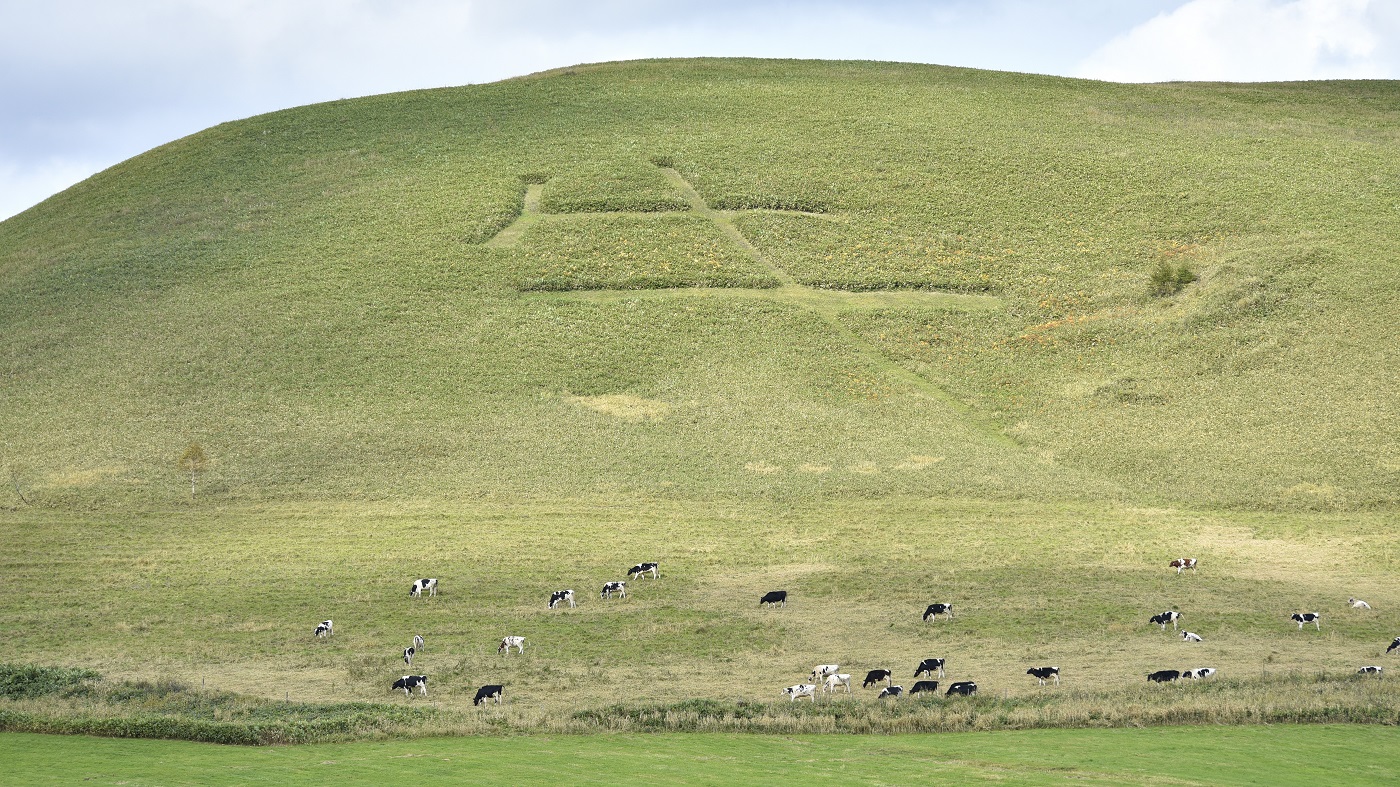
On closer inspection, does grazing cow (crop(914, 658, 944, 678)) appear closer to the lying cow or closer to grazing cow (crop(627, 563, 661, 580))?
the lying cow

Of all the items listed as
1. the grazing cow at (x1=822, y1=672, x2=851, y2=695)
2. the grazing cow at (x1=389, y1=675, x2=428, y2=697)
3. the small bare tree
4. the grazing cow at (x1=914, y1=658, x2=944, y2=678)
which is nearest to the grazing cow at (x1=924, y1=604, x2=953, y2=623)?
the grazing cow at (x1=914, y1=658, x2=944, y2=678)

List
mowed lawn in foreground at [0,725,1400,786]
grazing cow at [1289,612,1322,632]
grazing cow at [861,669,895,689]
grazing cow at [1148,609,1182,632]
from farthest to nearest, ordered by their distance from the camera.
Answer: grazing cow at [1148,609,1182,632]
grazing cow at [1289,612,1322,632]
grazing cow at [861,669,895,689]
mowed lawn in foreground at [0,725,1400,786]

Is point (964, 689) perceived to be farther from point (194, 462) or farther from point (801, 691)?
point (194, 462)

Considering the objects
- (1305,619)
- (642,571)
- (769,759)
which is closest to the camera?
(769,759)

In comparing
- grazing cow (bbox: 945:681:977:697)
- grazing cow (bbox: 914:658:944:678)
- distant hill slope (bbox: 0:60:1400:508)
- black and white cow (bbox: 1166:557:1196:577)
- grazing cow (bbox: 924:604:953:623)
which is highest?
distant hill slope (bbox: 0:60:1400:508)

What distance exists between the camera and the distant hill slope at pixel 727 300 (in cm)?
5869

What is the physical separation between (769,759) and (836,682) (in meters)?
7.68

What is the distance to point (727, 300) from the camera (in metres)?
80.1

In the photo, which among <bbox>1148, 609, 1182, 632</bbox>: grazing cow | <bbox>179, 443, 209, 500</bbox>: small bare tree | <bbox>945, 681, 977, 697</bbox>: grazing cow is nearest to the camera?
<bbox>945, 681, 977, 697</bbox>: grazing cow

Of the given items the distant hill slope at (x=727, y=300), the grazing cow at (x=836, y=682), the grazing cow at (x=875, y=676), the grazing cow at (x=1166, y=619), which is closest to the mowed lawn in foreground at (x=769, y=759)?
the grazing cow at (x=836, y=682)

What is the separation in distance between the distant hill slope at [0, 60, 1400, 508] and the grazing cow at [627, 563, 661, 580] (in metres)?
12.8

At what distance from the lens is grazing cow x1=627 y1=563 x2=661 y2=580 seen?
41719 millimetres

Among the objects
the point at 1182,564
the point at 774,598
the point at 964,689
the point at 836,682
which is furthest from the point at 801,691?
the point at 1182,564

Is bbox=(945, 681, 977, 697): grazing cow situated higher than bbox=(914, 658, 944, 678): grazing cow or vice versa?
bbox=(914, 658, 944, 678): grazing cow
